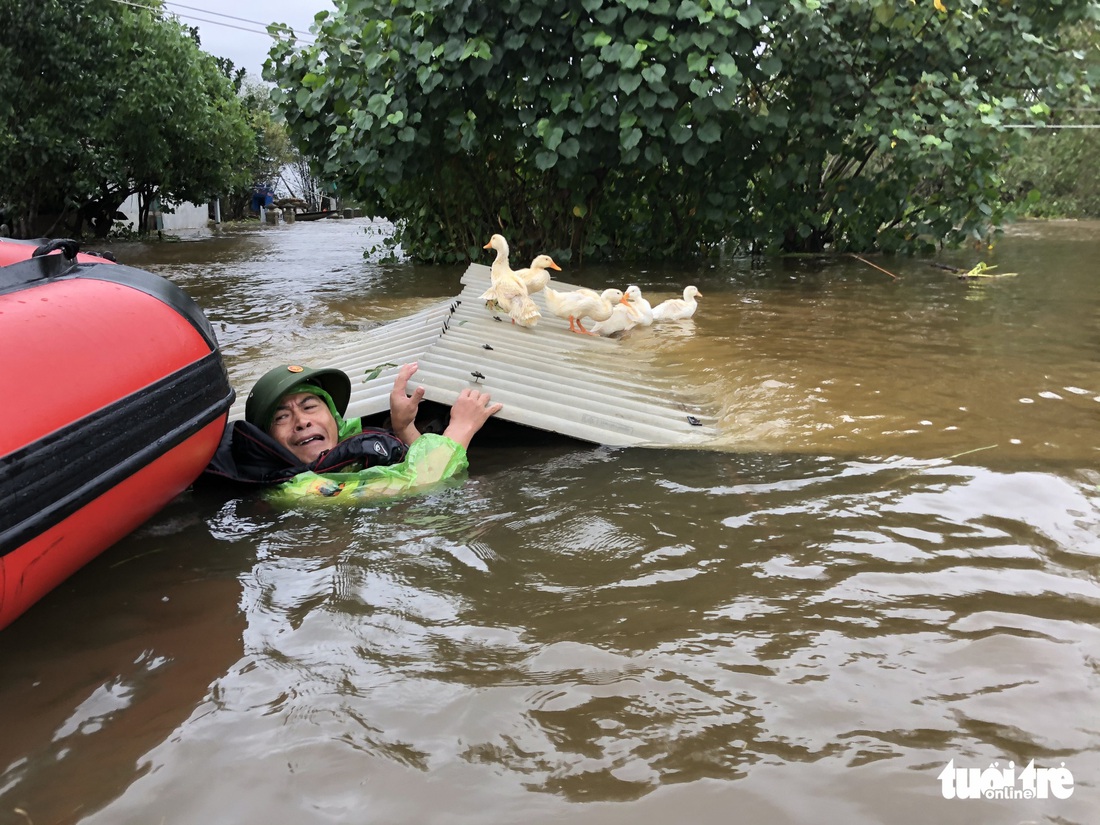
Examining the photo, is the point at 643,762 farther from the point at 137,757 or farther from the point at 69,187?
the point at 69,187

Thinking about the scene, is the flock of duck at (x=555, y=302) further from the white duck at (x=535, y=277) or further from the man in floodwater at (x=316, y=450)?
the man in floodwater at (x=316, y=450)

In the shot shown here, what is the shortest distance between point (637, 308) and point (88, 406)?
5.06m

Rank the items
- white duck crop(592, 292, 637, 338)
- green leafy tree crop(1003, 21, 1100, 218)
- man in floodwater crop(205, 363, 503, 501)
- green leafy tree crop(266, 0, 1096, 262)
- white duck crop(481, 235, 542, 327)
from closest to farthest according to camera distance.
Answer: man in floodwater crop(205, 363, 503, 501) < white duck crop(481, 235, 542, 327) < white duck crop(592, 292, 637, 338) < green leafy tree crop(266, 0, 1096, 262) < green leafy tree crop(1003, 21, 1100, 218)

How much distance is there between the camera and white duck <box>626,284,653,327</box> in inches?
288

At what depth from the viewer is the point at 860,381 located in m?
5.48

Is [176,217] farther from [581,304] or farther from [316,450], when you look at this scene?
[316,450]

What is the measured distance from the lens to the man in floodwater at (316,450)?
390 cm

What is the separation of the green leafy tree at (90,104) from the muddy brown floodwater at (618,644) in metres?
17.7

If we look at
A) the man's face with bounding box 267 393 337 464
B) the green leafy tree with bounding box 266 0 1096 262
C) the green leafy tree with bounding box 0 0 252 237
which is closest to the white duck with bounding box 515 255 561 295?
the man's face with bounding box 267 393 337 464

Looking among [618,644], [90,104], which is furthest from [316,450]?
[90,104]

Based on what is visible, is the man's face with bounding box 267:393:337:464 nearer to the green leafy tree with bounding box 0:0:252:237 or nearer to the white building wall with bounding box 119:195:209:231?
the green leafy tree with bounding box 0:0:252:237

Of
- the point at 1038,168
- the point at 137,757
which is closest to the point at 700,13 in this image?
the point at 137,757

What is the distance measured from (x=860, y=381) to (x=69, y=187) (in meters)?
20.3

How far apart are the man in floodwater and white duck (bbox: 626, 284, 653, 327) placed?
324cm
